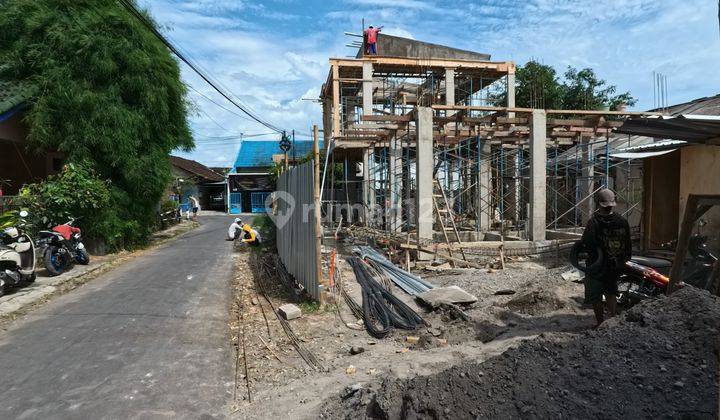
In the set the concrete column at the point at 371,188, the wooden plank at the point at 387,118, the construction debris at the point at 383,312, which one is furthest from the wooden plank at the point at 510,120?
the concrete column at the point at 371,188

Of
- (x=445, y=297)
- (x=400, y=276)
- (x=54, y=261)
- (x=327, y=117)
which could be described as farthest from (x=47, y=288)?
(x=327, y=117)

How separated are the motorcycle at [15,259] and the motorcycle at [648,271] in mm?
8237

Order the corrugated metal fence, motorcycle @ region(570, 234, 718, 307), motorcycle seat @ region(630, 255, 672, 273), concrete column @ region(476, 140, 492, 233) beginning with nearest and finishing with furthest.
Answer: motorcycle @ region(570, 234, 718, 307) → motorcycle seat @ region(630, 255, 672, 273) → the corrugated metal fence → concrete column @ region(476, 140, 492, 233)

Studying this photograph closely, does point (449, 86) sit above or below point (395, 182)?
above

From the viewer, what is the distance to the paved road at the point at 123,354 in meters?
3.80

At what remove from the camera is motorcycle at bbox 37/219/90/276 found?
862 centimetres

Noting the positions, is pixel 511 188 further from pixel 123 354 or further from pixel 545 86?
pixel 123 354

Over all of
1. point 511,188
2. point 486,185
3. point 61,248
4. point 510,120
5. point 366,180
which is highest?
point 510,120

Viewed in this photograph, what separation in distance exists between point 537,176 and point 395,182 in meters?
5.20

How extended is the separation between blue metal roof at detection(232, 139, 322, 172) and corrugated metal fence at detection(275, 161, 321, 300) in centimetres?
2825

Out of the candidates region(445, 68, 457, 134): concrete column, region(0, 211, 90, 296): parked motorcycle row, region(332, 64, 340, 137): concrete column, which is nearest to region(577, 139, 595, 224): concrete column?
region(445, 68, 457, 134): concrete column

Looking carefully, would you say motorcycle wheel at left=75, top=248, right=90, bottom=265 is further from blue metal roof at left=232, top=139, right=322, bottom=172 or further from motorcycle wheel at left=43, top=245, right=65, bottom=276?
blue metal roof at left=232, top=139, right=322, bottom=172

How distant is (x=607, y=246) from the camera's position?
4.96m

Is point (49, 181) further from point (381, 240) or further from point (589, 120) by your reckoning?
point (589, 120)
